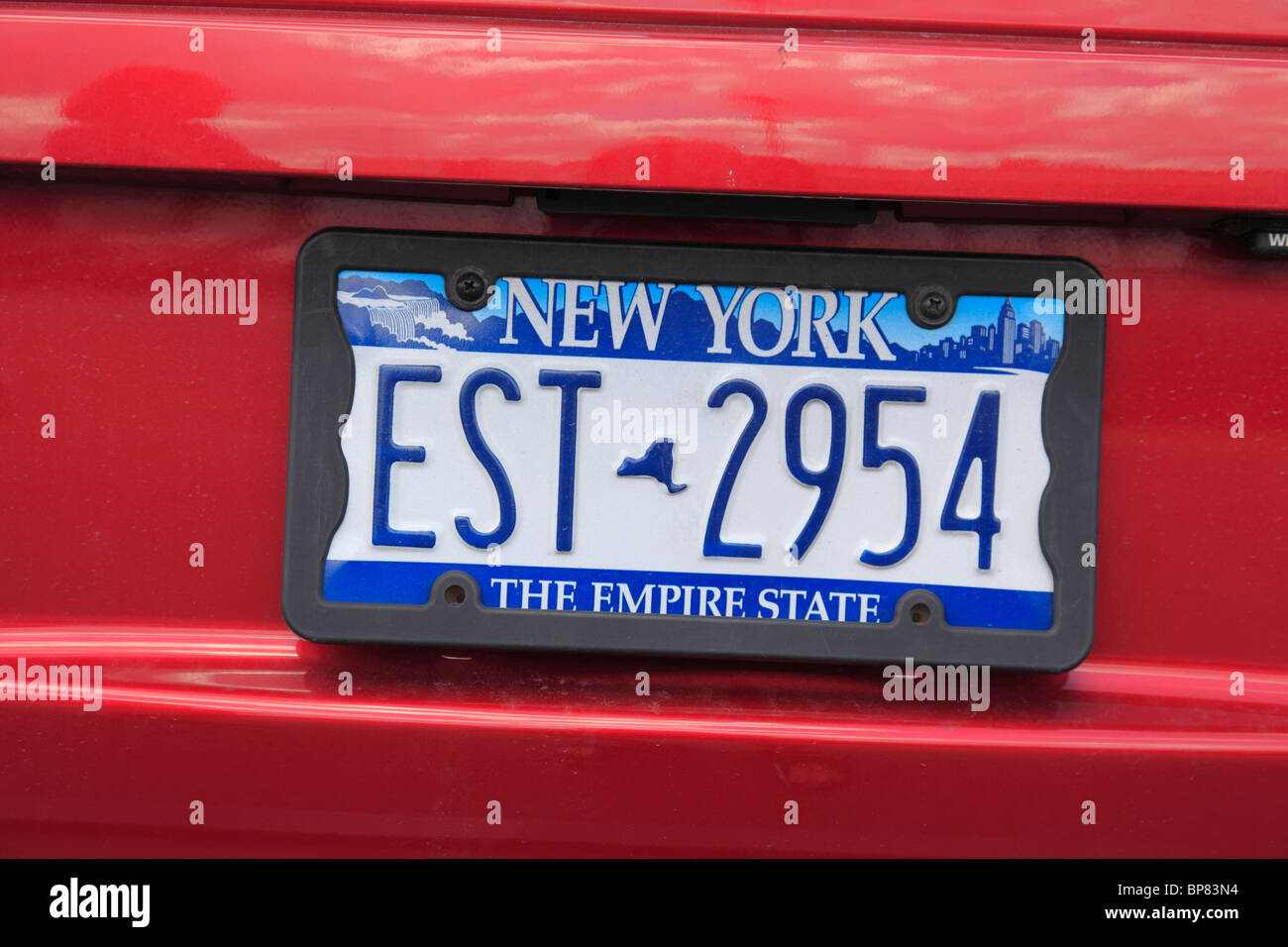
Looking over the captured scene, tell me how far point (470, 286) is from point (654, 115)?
277 mm

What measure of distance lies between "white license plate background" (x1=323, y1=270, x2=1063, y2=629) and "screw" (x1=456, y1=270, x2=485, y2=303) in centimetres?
2

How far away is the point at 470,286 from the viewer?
1.26m

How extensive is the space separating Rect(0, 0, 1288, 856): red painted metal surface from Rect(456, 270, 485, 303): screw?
67 millimetres

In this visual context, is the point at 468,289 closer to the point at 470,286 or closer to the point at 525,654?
the point at 470,286

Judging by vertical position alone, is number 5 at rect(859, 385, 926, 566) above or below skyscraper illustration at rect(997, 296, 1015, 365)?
below

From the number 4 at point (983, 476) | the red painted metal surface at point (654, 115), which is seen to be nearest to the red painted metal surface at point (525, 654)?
the red painted metal surface at point (654, 115)

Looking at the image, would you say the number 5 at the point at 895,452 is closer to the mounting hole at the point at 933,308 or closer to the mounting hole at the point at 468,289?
the mounting hole at the point at 933,308

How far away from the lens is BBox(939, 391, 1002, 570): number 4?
1.26m

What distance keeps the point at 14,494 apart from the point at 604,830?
0.80 metres

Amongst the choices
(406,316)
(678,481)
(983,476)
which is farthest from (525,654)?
(983,476)

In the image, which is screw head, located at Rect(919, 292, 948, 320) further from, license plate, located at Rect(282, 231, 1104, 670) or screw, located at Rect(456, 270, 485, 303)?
screw, located at Rect(456, 270, 485, 303)

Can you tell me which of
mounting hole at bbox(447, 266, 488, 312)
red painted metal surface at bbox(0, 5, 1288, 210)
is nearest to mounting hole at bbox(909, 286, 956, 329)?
red painted metal surface at bbox(0, 5, 1288, 210)

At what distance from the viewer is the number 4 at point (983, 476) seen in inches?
49.4

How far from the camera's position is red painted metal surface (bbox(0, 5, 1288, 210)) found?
1.21 meters
